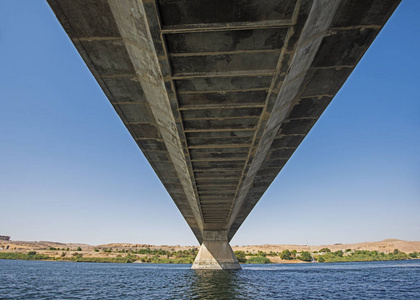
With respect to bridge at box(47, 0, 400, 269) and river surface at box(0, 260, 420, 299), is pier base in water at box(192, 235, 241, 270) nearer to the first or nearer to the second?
river surface at box(0, 260, 420, 299)

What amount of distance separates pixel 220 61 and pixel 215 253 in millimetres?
35045

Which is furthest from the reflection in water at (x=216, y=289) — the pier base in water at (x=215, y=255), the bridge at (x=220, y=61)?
the pier base in water at (x=215, y=255)

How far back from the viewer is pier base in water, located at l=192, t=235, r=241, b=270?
38.1m

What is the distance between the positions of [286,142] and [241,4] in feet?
30.7

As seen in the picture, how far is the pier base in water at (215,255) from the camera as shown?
1499 inches

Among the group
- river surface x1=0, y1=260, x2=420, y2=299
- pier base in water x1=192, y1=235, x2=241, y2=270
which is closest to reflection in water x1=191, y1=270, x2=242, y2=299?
river surface x1=0, y1=260, x2=420, y2=299

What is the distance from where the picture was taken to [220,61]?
25.4 feet

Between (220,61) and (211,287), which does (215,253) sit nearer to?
(211,287)

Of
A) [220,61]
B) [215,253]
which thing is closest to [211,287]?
[220,61]

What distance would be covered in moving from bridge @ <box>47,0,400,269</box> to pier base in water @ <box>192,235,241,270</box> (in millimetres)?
27438

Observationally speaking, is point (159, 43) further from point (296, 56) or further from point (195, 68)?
point (296, 56)

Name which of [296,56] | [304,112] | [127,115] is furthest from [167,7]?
[304,112]

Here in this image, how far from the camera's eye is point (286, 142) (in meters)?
14.2

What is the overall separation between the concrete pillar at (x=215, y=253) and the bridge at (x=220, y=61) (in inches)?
1073
